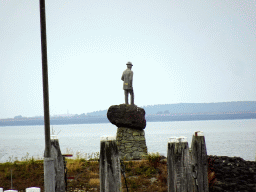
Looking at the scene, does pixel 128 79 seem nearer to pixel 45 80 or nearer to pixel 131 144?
pixel 131 144

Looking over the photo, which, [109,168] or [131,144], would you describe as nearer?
[109,168]

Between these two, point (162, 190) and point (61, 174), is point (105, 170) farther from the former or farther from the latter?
point (162, 190)

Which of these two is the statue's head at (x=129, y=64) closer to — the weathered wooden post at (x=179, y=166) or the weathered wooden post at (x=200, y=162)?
the weathered wooden post at (x=200, y=162)

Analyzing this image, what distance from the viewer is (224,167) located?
38.0 feet

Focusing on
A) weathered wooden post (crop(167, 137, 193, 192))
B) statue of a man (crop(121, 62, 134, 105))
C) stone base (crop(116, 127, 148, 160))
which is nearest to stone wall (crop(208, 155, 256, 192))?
stone base (crop(116, 127, 148, 160))

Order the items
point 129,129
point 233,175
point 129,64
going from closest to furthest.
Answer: point 233,175 < point 129,129 < point 129,64

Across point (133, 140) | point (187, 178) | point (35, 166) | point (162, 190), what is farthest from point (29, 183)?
point (187, 178)

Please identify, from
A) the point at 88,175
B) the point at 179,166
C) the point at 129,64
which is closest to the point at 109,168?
the point at 179,166

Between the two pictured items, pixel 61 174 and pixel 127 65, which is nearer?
pixel 61 174

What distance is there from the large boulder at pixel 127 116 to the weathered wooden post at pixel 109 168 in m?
11.1

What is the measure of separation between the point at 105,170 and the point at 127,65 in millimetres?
11859

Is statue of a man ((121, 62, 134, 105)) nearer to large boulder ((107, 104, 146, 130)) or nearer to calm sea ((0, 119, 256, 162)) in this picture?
large boulder ((107, 104, 146, 130))

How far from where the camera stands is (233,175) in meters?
11.0

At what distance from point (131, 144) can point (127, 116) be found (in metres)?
1.37
